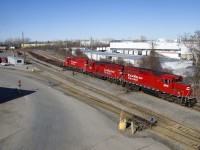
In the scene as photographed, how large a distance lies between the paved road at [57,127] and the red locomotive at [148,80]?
30.5ft

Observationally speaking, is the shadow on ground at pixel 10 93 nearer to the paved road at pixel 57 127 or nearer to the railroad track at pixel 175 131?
the paved road at pixel 57 127

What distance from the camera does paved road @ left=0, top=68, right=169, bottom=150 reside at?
17047 mm

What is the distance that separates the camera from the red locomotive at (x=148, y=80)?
87.5ft

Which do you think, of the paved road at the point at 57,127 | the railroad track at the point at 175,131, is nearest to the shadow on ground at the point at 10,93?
the paved road at the point at 57,127

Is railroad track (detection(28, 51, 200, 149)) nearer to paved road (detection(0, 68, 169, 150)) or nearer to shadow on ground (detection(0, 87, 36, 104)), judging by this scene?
paved road (detection(0, 68, 169, 150))

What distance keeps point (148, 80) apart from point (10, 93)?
1970 cm

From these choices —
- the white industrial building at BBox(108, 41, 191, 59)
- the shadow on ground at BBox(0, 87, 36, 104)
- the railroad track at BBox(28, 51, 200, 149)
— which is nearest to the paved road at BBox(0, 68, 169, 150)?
the shadow on ground at BBox(0, 87, 36, 104)

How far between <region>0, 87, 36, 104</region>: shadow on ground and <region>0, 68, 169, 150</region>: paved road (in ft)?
1.68

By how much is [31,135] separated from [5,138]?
76.8 inches

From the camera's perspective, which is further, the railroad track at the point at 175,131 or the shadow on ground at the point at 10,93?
the shadow on ground at the point at 10,93

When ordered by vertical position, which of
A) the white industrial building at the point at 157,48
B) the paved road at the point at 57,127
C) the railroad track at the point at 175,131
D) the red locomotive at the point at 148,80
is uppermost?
the white industrial building at the point at 157,48

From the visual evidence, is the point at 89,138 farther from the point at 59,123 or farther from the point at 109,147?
the point at 59,123

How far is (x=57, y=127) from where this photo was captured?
20484 millimetres

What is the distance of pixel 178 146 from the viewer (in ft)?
56.0
